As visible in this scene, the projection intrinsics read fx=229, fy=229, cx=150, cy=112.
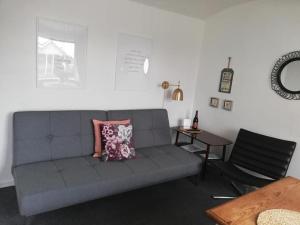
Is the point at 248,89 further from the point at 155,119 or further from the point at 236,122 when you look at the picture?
the point at 155,119

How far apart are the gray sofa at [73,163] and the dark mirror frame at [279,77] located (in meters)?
1.19

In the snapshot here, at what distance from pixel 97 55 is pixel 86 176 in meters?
1.38

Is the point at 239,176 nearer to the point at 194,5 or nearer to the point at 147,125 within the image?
the point at 147,125

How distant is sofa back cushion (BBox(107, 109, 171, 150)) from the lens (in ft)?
9.20

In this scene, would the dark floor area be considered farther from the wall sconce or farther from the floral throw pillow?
the wall sconce

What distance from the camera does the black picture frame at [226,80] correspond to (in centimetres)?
306

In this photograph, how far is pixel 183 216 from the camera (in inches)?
86.7

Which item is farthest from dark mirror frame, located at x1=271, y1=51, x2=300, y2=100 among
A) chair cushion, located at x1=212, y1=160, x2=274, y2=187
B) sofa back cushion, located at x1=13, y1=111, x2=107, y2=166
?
sofa back cushion, located at x1=13, y1=111, x2=107, y2=166

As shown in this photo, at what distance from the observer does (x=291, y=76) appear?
7.97 ft

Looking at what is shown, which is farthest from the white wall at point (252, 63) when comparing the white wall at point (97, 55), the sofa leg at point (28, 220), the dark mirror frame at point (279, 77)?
the sofa leg at point (28, 220)

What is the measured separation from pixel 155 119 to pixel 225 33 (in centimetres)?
151

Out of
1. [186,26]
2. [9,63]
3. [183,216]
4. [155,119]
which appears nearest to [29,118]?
[9,63]

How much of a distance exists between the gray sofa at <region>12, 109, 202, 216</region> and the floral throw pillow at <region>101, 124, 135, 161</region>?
0.25 ft

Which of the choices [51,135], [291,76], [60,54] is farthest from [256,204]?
[60,54]
